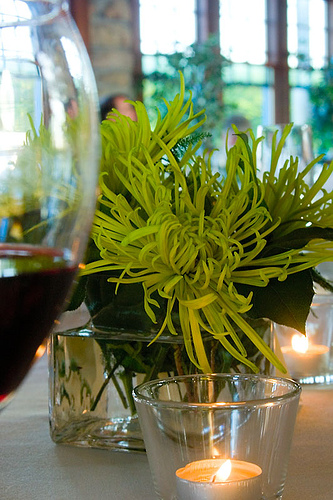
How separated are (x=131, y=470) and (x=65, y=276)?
0.28 metres

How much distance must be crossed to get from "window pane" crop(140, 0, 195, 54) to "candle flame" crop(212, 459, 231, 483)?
19.8ft

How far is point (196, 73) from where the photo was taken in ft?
20.3

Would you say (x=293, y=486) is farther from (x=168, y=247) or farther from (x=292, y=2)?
(x=292, y=2)

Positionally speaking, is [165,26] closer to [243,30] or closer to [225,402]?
[243,30]

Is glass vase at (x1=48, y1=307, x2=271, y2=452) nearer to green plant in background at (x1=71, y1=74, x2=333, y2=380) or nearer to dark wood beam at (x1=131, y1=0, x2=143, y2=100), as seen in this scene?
green plant in background at (x1=71, y1=74, x2=333, y2=380)

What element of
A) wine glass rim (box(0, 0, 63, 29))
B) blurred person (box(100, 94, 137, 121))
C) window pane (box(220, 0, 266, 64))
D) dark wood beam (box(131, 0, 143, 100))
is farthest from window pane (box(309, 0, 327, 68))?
wine glass rim (box(0, 0, 63, 29))

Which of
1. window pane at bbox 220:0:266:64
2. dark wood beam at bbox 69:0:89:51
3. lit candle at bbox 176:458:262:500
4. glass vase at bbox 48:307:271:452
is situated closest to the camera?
lit candle at bbox 176:458:262:500

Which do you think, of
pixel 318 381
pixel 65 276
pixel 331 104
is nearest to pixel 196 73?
pixel 331 104

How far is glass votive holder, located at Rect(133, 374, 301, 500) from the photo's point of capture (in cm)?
43

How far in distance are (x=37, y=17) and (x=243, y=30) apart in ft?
22.8

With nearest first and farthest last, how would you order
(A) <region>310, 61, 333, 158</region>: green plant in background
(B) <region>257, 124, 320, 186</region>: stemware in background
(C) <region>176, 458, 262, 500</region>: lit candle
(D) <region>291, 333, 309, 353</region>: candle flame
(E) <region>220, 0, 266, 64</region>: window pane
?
1. (C) <region>176, 458, 262, 500</region>: lit candle
2. (D) <region>291, 333, 309, 353</region>: candle flame
3. (B) <region>257, 124, 320, 186</region>: stemware in background
4. (E) <region>220, 0, 266, 64</region>: window pane
5. (A) <region>310, 61, 333, 158</region>: green plant in background

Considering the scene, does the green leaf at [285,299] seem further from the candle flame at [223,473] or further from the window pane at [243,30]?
the window pane at [243,30]

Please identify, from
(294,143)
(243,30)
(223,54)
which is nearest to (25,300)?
(294,143)

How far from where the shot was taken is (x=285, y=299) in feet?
1.67
